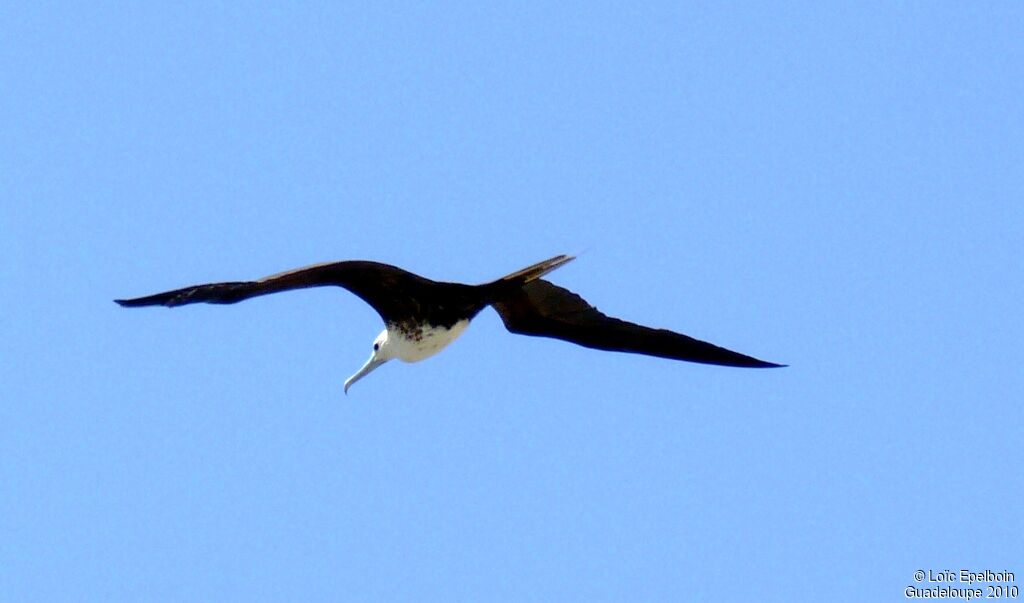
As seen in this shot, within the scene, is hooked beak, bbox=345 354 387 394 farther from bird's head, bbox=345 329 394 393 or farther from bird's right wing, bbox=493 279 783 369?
bird's right wing, bbox=493 279 783 369

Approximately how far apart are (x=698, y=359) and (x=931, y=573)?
1.62 m

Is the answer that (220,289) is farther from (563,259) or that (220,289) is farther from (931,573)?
(931,573)

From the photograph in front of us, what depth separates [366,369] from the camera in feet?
33.1

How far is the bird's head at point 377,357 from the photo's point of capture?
386 inches

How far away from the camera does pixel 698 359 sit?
10.1m

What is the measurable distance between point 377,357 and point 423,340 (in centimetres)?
46

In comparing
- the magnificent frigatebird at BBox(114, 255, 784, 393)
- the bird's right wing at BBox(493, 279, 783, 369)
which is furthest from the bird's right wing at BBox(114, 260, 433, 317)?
the bird's right wing at BBox(493, 279, 783, 369)

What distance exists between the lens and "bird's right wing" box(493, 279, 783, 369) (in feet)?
32.4

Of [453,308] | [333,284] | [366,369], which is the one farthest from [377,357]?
[333,284]

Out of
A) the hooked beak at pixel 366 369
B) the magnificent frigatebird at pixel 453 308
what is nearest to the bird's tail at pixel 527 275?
the magnificent frigatebird at pixel 453 308

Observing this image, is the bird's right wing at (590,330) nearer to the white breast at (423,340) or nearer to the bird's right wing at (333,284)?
the white breast at (423,340)

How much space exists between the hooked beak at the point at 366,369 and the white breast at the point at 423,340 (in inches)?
11.7

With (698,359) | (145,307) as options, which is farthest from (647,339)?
(145,307)

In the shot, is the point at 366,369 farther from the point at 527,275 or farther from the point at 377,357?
the point at 527,275
